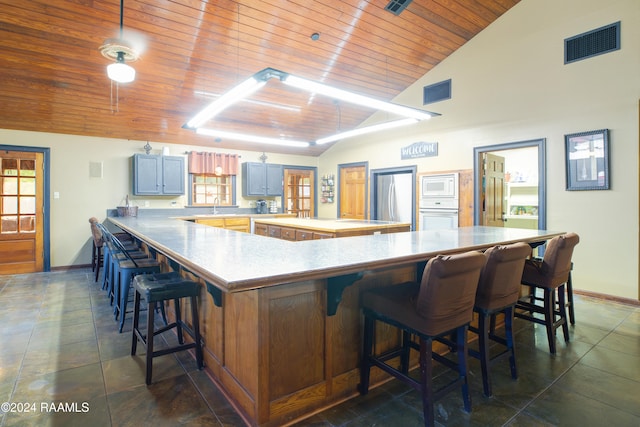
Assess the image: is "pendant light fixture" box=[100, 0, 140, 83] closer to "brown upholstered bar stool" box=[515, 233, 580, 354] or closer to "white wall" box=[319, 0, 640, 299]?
"brown upholstered bar stool" box=[515, 233, 580, 354]

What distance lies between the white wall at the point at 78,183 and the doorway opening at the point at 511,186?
19.8 feet

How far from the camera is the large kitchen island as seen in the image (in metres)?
1.59

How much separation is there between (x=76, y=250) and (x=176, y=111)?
118 inches

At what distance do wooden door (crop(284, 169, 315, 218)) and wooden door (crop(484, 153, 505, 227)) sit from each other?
14.2ft

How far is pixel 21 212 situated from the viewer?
5.32 metres

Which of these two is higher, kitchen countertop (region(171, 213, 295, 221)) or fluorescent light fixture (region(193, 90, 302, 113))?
fluorescent light fixture (region(193, 90, 302, 113))

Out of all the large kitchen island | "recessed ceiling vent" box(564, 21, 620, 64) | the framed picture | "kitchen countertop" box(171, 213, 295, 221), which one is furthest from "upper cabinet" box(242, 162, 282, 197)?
"recessed ceiling vent" box(564, 21, 620, 64)

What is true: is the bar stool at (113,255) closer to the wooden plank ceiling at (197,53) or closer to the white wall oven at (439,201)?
the wooden plank ceiling at (197,53)

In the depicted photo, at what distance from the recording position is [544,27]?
14.7ft

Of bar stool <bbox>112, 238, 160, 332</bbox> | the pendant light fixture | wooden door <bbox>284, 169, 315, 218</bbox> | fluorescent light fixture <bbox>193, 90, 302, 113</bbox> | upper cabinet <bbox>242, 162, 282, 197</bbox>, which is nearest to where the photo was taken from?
the pendant light fixture

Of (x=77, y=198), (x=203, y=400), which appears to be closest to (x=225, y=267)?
(x=203, y=400)

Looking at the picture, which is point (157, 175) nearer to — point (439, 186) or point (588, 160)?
point (439, 186)

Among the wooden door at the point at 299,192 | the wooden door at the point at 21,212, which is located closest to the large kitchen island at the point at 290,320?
the wooden door at the point at 21,212

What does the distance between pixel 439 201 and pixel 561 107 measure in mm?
2130
